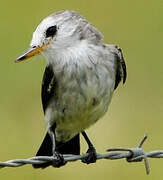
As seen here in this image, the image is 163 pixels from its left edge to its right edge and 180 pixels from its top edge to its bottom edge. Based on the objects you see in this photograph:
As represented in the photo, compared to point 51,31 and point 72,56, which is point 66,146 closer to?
point 72,56

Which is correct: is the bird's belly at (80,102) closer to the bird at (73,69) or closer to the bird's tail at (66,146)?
the bird at (73,69)

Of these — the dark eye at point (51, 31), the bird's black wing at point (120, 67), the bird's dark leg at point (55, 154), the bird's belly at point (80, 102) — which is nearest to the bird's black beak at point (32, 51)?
the dark eye at point (51, 31)

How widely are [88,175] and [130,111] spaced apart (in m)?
1.17

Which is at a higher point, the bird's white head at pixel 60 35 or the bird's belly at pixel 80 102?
the bird's white head at pixel 60 35

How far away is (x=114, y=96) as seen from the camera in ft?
32.5

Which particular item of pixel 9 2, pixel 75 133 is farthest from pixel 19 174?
pixel 9 2

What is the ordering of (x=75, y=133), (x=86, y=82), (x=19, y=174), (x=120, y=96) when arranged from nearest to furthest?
(x=86, y=82) → (x=75, y=133) → (x=19, y=174) → (x=120, y=96)

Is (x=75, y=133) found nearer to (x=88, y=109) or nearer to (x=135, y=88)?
(x=88, y=109)

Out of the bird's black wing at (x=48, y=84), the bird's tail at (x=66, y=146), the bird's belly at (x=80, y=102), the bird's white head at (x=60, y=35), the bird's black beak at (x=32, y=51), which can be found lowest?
the bird's tail at (x=66, y=146)

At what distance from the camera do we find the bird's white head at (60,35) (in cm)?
720

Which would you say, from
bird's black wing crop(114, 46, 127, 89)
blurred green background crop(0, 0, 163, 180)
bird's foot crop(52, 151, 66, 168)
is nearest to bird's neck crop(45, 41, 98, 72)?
bird's black wing crop(114, 46, 127, 89)

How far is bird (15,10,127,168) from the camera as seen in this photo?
23.7 ft

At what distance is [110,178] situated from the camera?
9.16 m

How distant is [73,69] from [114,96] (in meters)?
2.73
